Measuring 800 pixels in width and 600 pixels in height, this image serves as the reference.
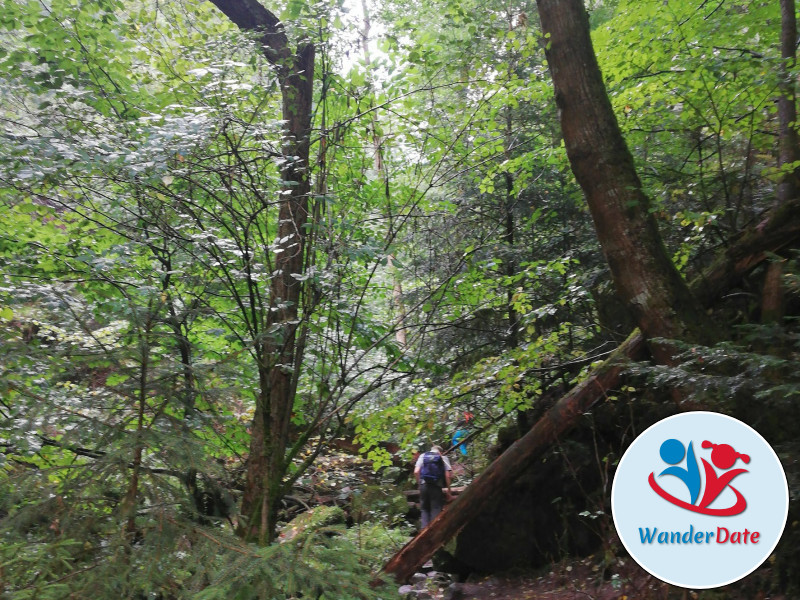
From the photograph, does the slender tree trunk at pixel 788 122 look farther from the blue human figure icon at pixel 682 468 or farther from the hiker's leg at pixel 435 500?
the hiker's leg at pixel 435 500

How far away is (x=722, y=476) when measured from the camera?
9.82 feet

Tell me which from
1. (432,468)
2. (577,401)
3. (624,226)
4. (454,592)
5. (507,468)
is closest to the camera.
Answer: (624,226)

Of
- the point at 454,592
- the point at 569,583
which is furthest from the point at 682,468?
the point at 454,592

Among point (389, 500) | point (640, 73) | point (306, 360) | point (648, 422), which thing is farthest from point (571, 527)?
point (640, 73)

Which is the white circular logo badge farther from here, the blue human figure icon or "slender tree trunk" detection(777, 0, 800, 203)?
"slender tree trunk" detection(777, 0, 800, 203)

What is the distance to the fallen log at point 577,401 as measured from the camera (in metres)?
4.80

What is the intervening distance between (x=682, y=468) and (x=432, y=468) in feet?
16.2

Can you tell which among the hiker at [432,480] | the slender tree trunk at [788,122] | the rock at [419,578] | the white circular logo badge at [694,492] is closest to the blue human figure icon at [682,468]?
the white circular logo badge at [694,492]

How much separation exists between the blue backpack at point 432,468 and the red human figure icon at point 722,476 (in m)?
4.89

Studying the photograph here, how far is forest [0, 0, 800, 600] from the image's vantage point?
295cm

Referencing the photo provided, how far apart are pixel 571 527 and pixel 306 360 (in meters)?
4.05

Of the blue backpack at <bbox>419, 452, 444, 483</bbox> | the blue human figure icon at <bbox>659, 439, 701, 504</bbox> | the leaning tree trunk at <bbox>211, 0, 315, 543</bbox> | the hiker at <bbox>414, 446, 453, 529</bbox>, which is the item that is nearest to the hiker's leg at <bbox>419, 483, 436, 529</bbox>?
the hiker at <bbox>414, 446, 453, 529</bbox>

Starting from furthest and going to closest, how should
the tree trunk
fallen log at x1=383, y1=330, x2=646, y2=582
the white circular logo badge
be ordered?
fallen log at x1=383, y1=330, x2=646, y2=582 < the tree trunk < the white circular logo badge

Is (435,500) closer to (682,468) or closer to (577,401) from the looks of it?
(577,401)
